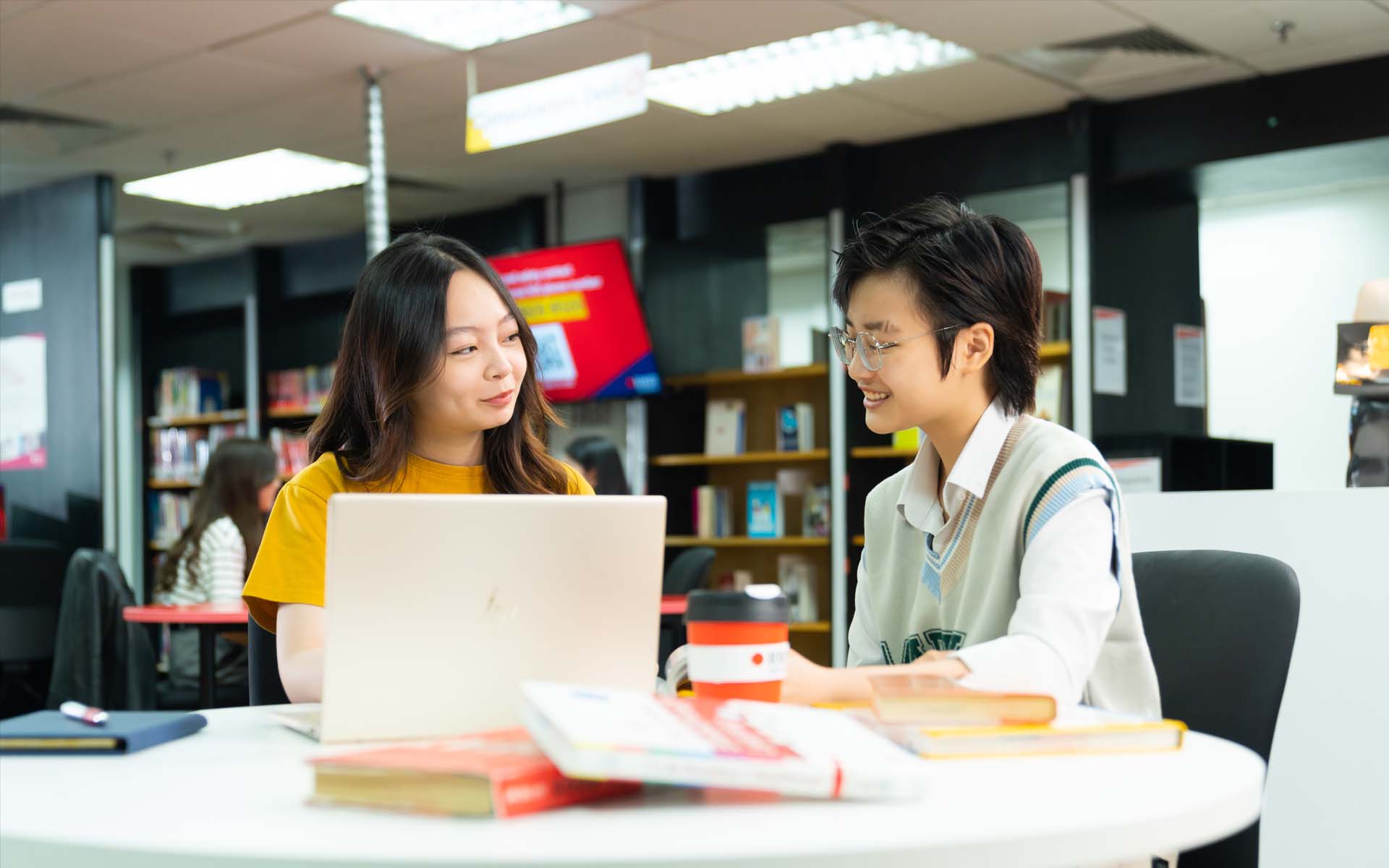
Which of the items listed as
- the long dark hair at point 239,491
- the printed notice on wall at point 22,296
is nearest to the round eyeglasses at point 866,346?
the long dark hair at point 239,491

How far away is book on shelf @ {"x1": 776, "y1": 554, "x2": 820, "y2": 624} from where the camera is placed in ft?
23.1

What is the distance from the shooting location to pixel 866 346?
1814 mm

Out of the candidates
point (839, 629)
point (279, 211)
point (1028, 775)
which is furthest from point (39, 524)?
point (1028, 775)

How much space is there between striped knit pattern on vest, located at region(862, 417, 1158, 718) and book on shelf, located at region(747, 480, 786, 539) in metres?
5.29

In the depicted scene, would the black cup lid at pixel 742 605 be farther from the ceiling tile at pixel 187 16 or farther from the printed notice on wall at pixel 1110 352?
the printed notice on wall at pixel 1110 352

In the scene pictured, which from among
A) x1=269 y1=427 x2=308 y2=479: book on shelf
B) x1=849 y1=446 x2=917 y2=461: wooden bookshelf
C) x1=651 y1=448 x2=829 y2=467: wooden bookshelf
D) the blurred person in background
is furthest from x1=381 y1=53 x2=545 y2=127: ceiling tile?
x1=269 y1=427 x2=308 y2=479: book on shelf

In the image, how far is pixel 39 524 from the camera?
7.03 metres

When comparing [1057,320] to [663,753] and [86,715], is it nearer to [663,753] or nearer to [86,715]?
[86,715]

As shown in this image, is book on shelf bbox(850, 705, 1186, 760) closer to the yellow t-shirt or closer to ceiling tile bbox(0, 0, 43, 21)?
the yellow t-shirt

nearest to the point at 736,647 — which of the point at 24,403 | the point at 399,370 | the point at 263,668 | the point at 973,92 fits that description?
the point at 399,370

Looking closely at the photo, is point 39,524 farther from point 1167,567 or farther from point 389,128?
point 1167,567

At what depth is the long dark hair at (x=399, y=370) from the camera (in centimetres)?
195

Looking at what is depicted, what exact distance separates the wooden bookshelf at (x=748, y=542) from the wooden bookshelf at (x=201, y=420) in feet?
11.1

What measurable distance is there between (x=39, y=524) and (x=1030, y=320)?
643 cm
